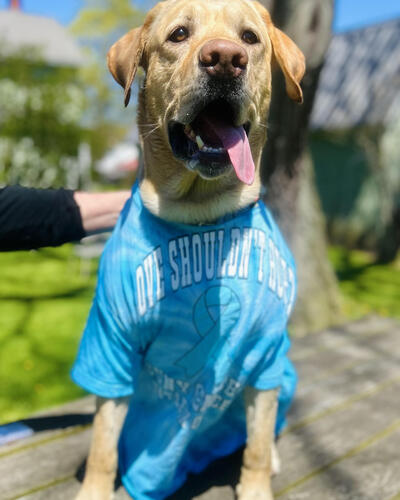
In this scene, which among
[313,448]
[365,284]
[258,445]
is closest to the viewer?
[258,445]

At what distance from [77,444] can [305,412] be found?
4.00 ft

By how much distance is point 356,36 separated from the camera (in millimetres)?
11773

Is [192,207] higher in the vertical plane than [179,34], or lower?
lower

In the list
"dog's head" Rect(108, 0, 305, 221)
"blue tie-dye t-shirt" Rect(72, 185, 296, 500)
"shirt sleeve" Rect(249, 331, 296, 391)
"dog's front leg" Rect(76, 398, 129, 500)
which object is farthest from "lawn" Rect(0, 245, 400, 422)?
"dog's head" Rect(108, 0, 305, 221)

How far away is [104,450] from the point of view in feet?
6.12

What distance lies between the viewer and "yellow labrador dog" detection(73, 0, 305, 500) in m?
1.67

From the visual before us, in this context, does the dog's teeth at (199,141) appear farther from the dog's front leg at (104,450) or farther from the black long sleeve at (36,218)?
the dog's front leg at (104,450)

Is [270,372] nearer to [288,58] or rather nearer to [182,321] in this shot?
[182,321]

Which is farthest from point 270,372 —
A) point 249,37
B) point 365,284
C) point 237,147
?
point 365,284

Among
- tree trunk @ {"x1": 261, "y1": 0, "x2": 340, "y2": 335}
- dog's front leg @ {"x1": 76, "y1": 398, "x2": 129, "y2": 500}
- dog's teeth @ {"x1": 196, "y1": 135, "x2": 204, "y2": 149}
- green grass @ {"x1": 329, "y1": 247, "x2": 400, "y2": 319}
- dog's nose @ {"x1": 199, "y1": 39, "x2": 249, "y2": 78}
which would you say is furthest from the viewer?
green grass @ {"x1": 329, "y1": 247, "x2": 400, "y2": 319}

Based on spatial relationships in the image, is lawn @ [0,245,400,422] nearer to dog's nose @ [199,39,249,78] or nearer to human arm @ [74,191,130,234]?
human arm @ [74,191,130,234]

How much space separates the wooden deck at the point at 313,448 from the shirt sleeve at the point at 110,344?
570 millimetres

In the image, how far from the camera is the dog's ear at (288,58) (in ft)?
6.31

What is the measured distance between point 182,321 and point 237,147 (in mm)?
618
